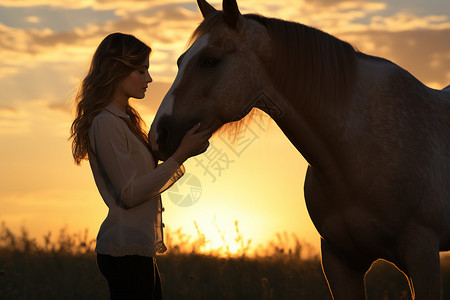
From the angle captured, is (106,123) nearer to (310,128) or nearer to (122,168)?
(122,168)

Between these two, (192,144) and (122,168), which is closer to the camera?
(122,168)

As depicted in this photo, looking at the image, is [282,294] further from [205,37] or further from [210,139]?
[205,37]

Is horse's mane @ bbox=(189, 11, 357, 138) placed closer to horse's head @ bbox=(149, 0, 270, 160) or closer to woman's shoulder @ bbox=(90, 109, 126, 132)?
horse's head @ bbox=(149, 0, 270, 160)

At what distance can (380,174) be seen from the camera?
3402 mm

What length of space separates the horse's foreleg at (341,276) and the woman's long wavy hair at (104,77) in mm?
1659

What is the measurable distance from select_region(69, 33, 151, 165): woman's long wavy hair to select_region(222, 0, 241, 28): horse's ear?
1.74 ft

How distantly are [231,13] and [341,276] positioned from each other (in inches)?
80.8

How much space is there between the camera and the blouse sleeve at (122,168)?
9.45ft

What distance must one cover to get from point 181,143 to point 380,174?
4.28 feet

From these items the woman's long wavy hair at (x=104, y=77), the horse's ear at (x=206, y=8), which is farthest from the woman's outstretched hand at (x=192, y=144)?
the horse's ear at (x=206, y=8)

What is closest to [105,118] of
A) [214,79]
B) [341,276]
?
[214,79]

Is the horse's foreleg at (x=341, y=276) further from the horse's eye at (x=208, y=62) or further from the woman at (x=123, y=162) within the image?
the horse's eye at (x=208, y=62)

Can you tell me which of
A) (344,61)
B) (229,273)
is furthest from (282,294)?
(344,61)

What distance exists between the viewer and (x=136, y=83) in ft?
10.4
